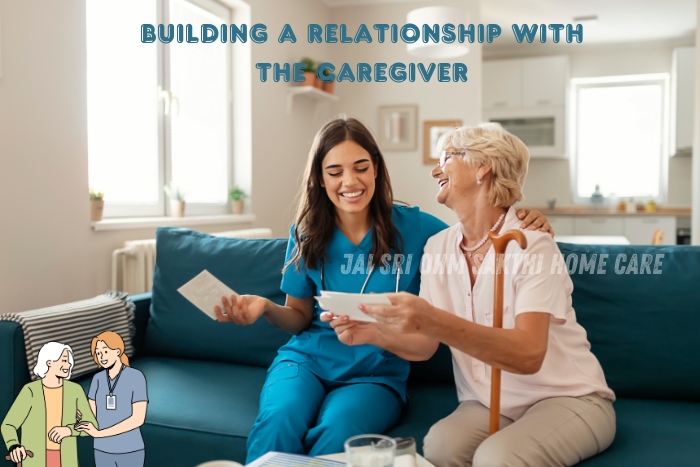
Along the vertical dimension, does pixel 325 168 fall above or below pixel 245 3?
below

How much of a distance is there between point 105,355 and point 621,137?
22.1 feet

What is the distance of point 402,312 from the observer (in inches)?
49.7

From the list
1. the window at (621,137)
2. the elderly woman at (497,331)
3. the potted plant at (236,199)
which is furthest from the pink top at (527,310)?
the window at (621,137)

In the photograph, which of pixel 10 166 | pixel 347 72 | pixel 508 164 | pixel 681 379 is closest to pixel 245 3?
pixel 347 72

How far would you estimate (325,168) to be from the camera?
188 cm

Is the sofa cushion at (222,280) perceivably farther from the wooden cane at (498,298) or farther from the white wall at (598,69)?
the white wall at (598,69)

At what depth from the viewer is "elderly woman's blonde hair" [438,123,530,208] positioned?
64.1 inches

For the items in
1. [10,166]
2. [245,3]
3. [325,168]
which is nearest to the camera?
[325,168]

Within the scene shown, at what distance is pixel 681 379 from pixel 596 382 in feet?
1.55

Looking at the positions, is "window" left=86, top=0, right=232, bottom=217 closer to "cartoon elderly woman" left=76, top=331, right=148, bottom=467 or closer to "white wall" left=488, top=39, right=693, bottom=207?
"cartoon elderly woman" left=76, top=331, right=148, bottom=467

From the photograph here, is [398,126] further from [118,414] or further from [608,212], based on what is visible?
[118,414]

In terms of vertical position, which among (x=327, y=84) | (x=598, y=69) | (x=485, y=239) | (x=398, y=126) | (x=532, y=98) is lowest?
(x=485, y=239)

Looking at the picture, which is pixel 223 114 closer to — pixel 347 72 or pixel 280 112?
pixel 280 112

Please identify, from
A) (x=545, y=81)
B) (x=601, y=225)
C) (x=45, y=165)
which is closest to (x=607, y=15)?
(x=545, y=81)
